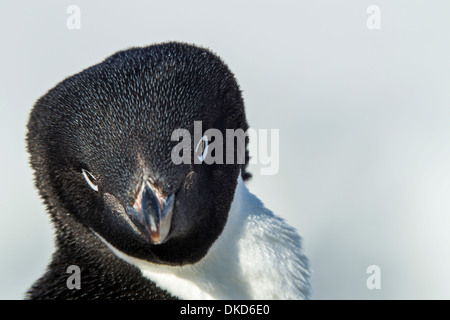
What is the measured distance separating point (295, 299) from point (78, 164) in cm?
45

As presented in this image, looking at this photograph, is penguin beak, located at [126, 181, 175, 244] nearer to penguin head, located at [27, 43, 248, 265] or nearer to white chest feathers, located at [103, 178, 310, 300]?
penguin head, located at [27, 43, 248, 265]

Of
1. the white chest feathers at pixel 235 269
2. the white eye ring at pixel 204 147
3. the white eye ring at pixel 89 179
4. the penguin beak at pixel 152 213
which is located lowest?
the white chest feathers at pixel 235 269

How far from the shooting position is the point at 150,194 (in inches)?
31.3

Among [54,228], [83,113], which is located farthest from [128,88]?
[54,228]

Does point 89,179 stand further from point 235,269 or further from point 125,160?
point 235,269

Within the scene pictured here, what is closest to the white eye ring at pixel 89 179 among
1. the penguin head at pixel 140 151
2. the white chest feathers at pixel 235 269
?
the penguin head at pixel 140 151

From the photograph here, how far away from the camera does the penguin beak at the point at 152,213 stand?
0.78 meters

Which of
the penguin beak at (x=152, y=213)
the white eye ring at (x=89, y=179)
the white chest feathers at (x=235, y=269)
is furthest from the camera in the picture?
the white chest feathers at (x=235, y=269)

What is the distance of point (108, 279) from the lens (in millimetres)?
989

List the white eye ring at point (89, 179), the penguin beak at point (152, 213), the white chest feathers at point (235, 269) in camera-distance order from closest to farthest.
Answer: the penguin beak at point (152, 213), the white eye ring at point (89, 179), the white chest feathers at point (235, 269)

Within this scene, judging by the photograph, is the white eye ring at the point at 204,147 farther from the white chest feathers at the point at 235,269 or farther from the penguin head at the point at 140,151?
the white chest feathers at the point at 235,269

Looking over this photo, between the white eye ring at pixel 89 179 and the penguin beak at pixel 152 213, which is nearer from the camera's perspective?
the penguin beak at pixel 152 213

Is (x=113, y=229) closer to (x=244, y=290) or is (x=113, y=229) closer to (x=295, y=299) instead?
(x=244, y=290)

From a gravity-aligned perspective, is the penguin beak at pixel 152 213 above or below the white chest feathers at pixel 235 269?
above
